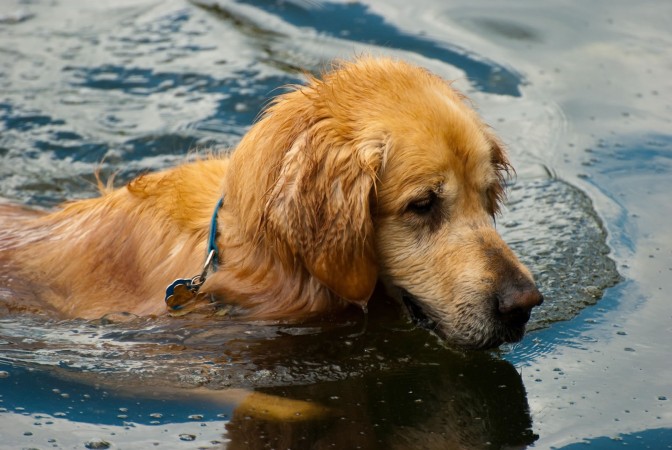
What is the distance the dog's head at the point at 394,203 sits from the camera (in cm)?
600

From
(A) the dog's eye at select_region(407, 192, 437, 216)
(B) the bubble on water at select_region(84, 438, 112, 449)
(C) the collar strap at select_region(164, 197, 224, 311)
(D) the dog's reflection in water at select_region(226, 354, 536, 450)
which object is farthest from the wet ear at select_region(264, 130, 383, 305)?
(B) the bubble on water at select_region(84, 438, 112, 449)

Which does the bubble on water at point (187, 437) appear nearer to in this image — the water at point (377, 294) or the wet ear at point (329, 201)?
the water at point (377, 294)

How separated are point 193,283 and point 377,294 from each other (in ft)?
3.56

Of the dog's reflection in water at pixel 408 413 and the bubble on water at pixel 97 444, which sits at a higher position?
the dog's reflection in water at pixel 408 413

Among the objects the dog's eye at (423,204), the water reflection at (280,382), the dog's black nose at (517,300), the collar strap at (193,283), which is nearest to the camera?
the dog's black nose at (517,300)

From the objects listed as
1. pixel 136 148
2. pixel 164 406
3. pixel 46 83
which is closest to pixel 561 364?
pixel 164 406

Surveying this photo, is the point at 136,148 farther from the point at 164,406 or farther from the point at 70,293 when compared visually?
the point at 164,406

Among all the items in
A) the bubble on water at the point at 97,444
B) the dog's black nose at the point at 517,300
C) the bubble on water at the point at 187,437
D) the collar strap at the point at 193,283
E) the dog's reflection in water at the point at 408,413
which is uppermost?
the dog's black nose at the point at 517,300

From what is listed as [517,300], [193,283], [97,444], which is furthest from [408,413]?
[97,444]

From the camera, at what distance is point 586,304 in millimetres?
7266

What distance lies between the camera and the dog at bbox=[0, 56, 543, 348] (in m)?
6.01

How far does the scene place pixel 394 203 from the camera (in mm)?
6117

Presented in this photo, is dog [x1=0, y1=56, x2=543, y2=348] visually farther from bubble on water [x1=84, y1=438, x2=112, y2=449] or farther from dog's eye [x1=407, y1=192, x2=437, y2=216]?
bubble on water [x1=84, y1=438, x2=112, y2=449]

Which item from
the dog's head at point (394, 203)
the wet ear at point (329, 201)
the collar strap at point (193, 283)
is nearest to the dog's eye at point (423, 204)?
the dog's head at point (394, 203)
